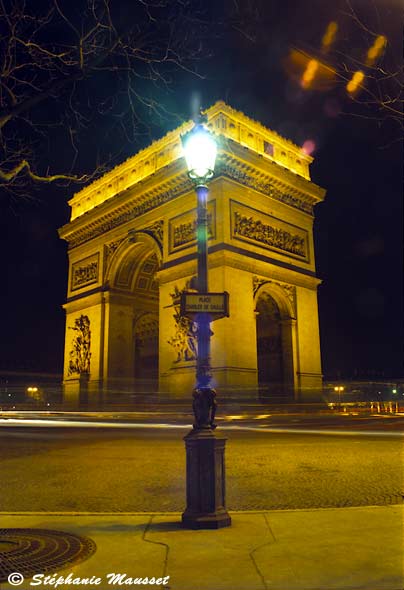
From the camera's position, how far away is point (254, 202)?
2797cm

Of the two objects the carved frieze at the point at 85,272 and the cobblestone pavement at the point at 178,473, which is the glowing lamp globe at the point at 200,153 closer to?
the cobblestone pavement at the point at 178,473

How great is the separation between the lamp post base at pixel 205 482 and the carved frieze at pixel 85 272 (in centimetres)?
2970

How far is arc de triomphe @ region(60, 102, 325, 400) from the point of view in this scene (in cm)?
2567

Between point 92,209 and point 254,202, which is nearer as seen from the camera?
point 254,202

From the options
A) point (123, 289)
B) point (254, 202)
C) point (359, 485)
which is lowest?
point (359, 485)

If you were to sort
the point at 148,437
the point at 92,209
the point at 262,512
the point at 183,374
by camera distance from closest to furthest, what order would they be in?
the point at 262,512
the point at 148,437
the point at 183,374
the point at 92,209

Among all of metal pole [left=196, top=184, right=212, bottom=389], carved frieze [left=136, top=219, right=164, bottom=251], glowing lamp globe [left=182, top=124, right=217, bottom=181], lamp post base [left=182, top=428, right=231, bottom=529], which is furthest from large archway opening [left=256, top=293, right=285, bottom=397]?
lamp post base [left=182, top=428, right=231, bottom=529]

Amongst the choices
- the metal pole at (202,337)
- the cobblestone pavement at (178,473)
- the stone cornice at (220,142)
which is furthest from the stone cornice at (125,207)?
the metal pole at (202,337)

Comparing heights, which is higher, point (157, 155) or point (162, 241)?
point (157, 155)

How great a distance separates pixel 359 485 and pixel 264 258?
67.8 ft

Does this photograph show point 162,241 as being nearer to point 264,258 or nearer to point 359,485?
point 264,258

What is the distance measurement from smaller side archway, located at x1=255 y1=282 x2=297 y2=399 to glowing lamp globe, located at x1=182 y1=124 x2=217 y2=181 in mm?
21457

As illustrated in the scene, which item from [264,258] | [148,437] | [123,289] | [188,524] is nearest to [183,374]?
[264,258]

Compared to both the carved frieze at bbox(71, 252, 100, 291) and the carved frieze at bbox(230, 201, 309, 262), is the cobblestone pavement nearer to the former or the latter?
the carved frieze at bbox(230, 201, 309, 262)
